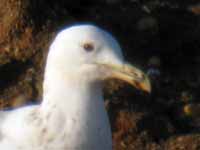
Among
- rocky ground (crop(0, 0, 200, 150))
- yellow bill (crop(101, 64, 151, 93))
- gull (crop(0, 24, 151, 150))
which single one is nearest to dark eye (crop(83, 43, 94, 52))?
gull (crop(0, 24, 151, 150))

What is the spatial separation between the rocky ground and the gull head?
1.48 metres

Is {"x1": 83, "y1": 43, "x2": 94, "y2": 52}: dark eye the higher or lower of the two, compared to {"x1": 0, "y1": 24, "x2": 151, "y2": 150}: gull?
higher

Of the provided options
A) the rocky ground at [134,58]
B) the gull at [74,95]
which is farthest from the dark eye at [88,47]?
the rocky ground at [134,58]

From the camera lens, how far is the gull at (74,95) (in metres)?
3.79

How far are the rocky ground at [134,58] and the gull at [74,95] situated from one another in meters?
1.30

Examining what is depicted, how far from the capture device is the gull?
3.79 meters

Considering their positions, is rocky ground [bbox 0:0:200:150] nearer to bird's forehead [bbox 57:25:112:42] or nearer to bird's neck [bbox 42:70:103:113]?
bird's neck [bbox 42:70:103:113]

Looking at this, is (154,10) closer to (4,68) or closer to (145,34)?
(145,34)

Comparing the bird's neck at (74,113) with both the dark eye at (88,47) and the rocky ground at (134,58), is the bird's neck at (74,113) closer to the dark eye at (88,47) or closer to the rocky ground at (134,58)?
the dark eye at (88,47)

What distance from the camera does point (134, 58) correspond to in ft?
20.8

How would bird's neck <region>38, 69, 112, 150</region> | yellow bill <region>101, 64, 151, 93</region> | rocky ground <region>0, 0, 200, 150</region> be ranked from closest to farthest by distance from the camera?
yellow bill <region>101, 64, 151, 93</region> → bird's neck <region>38, 69, 112, 150</region> → rocky ground <region>0, 0, 200, 150</region>

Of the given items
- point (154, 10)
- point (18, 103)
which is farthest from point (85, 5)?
point (18, 103)

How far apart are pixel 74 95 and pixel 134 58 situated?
8.27 feet

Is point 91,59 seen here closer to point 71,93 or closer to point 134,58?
point 71,93
